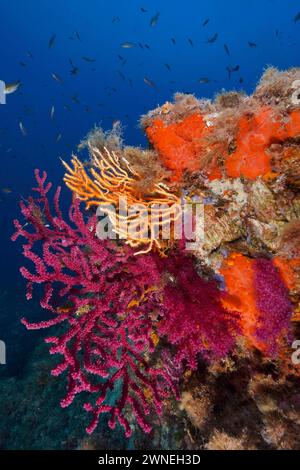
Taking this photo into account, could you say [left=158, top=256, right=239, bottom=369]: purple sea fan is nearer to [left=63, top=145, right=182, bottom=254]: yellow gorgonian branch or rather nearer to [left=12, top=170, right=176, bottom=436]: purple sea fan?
[left=12, top=170, right=176, bottom=436]: purple sea fan

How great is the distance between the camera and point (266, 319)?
10.4ft

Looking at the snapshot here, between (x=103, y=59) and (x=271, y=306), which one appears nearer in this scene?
(x=271, y=306)

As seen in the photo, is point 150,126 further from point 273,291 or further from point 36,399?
point 36,399

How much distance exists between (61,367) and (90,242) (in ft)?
4.55

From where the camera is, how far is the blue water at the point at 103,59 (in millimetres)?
81875

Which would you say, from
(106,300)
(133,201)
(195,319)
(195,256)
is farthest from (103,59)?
(195,319)

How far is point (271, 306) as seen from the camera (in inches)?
124

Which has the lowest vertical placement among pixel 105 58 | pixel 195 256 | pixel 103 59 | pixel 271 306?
pixel 271 306

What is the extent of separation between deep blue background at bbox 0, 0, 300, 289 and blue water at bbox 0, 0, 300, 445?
367 mm

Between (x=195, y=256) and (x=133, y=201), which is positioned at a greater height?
(x=133, y=201)

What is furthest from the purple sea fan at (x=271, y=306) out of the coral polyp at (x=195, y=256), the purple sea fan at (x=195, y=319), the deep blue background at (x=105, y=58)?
the deep blue background at (x=105, y=58)

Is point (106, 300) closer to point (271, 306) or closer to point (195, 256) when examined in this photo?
point (195, 256)

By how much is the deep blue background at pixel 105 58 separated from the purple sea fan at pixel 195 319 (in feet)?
202

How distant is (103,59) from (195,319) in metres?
140
